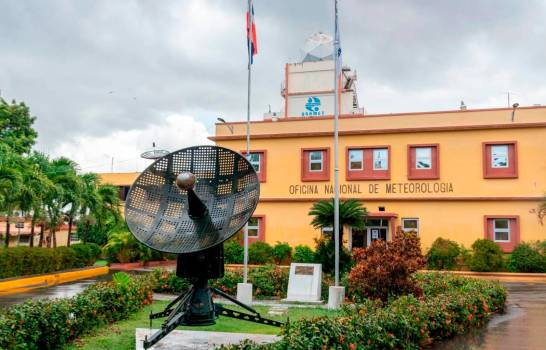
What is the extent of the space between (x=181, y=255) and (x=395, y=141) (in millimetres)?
19679

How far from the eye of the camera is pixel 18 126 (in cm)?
3409

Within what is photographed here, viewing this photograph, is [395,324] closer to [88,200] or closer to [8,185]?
[8,185]

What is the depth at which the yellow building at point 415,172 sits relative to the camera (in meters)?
24.3

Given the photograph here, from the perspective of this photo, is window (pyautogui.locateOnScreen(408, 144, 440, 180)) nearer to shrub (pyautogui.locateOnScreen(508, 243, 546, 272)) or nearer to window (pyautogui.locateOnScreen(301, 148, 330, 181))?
window (pyautogui.locateOnScreen(301, 148, 330, 181))

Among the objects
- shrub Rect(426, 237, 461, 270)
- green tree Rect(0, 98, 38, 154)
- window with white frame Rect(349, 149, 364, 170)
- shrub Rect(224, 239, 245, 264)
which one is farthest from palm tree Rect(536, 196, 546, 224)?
green tree Rect(0, 98, 38, 154)

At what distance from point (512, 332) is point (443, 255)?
13.3 m

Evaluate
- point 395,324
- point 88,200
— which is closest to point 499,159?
point 395,324

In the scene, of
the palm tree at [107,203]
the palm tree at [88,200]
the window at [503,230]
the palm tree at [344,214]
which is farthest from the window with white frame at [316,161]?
the palm tree at [88,200]

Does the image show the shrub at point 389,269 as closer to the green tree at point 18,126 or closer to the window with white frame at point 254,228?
the window with white frame at point 254,228

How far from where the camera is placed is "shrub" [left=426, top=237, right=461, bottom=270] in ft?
76.9

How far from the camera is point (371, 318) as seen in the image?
8109 millimetres

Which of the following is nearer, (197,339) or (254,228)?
(197,339)

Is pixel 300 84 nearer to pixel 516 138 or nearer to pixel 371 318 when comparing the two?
pixel 516 138

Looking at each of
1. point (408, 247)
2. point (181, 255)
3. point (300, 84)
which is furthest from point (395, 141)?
point (181, 255)
